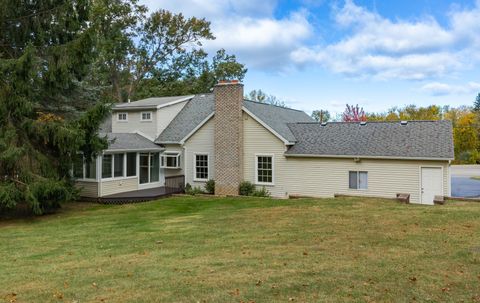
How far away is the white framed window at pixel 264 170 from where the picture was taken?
1978 cm

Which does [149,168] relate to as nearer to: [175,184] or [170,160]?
[170,160]

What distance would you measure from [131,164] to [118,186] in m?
1.53

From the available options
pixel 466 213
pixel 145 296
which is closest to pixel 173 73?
pixel 466 213

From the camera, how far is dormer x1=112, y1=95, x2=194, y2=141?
77.7ft

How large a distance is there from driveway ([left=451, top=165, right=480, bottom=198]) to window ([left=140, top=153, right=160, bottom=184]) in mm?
16765

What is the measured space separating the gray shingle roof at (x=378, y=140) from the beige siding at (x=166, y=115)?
828 centimetres

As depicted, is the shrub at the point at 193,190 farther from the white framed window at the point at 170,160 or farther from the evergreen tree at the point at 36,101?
the evergreen tree at the point at 36,101

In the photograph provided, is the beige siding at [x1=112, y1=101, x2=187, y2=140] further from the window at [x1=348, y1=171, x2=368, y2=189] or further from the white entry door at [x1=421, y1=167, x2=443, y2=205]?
the white entry door at [x1=421, y1=167, x2=443, y2=205]

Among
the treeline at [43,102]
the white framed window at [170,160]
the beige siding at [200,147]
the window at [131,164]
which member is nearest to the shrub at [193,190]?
the beige siding at [200,147]

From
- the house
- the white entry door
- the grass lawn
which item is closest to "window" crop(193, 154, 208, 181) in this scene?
the house

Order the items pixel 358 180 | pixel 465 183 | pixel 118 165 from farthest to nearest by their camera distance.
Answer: pixel 465 183, pixel 118 165, pixel 358 180

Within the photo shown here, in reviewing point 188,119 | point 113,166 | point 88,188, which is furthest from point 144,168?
point 188,119

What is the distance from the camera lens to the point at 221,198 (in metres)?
18.8

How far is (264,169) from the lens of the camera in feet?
65.5
